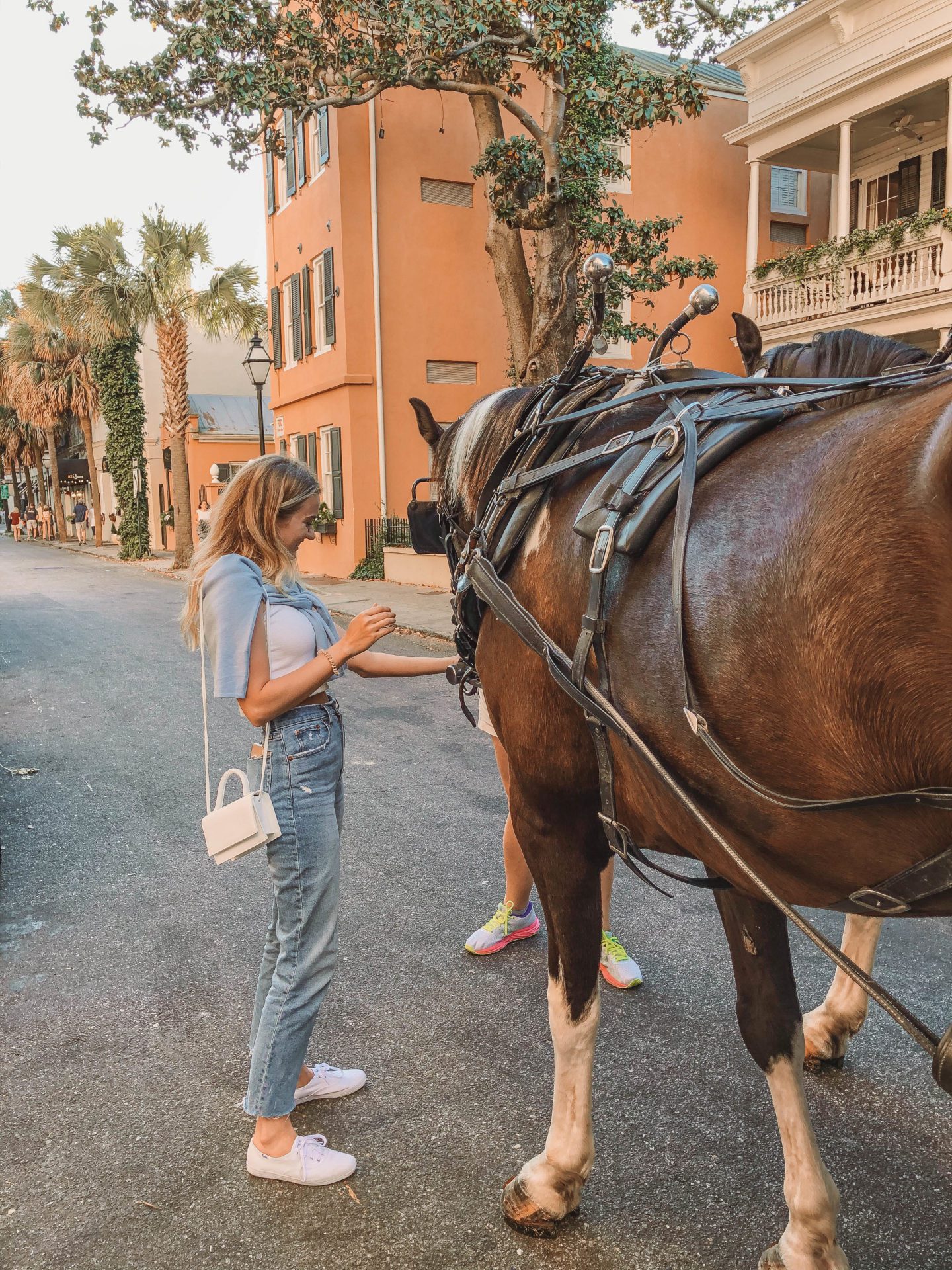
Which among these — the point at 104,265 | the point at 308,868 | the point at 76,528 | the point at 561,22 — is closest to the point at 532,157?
the point at 561,22

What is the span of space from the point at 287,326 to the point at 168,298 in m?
3.65

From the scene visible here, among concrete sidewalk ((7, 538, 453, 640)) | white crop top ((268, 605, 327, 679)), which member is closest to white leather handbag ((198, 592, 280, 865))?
white crop top ((268, 605, 327, 679))

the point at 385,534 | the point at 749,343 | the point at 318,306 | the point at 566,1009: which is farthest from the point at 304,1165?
the point at 318,306

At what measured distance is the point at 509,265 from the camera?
13.2 meters

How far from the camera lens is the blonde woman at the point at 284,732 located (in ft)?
8.14

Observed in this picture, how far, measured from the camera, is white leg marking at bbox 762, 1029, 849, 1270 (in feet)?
6.75

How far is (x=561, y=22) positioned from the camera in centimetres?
1093

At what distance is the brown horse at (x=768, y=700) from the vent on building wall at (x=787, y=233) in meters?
21.1

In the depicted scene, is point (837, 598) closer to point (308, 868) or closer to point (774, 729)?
point (774, 729)

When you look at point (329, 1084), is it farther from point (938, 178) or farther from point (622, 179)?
point (622, 179)

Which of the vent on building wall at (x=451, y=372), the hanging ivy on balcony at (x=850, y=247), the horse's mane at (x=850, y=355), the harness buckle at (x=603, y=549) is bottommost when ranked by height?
the harness buckle at (x=603, y=549)

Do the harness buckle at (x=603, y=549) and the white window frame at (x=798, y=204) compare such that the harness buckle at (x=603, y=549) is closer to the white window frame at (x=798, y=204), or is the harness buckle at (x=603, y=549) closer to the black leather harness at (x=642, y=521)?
the black leather harness at (x=642, y=521)

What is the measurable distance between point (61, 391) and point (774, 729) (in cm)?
3945

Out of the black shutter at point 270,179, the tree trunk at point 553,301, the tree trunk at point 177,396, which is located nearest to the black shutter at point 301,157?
the black shutter at point 270,179
